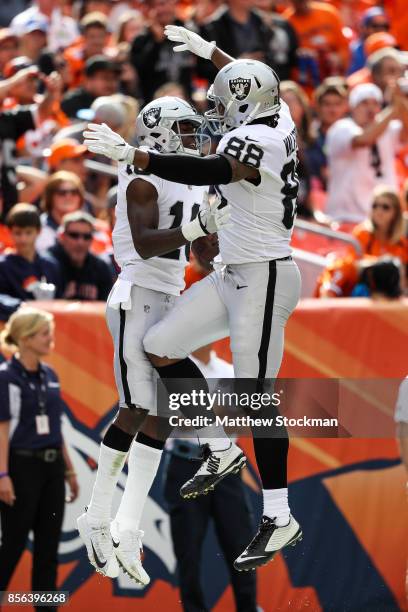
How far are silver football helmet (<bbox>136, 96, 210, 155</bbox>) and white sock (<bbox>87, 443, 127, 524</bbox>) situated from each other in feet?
5.09

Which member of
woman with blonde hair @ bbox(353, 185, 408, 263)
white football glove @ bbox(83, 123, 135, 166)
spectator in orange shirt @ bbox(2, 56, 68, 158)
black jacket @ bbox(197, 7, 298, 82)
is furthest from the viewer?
black jacket @ bbox(197, 7, 298, 82)

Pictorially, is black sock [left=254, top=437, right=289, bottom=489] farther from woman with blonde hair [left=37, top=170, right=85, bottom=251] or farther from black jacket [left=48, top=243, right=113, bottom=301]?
woman with blonde hair [left=37, top=170, right=85, bottom=251]

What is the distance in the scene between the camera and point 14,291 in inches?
368

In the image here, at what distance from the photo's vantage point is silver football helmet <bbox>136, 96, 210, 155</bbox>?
6828 mm

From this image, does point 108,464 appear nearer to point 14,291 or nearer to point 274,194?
point 274,194

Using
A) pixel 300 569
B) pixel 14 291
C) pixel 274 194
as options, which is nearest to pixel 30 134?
pixel 14 291

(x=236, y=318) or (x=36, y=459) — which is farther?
(x=36, y=459)

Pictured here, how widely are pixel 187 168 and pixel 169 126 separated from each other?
617mm

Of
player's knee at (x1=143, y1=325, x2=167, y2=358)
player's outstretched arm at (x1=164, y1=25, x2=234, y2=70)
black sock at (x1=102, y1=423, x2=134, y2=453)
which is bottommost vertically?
black sock at (x1=102, y1=423, x2=134, y2=453)

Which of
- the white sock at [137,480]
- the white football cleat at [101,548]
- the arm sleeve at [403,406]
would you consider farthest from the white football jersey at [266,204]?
the white football cleat at [101,548]

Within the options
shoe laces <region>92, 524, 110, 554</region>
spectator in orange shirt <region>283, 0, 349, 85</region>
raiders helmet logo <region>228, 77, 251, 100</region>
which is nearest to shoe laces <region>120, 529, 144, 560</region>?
shoe laces <region>92, 524, 110, 554</region>

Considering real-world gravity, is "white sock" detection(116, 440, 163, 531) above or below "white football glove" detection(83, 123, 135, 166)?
below

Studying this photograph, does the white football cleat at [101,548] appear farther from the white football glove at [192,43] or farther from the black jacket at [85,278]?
the black jacket at [85,278]

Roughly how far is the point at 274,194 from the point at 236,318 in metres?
0.63
